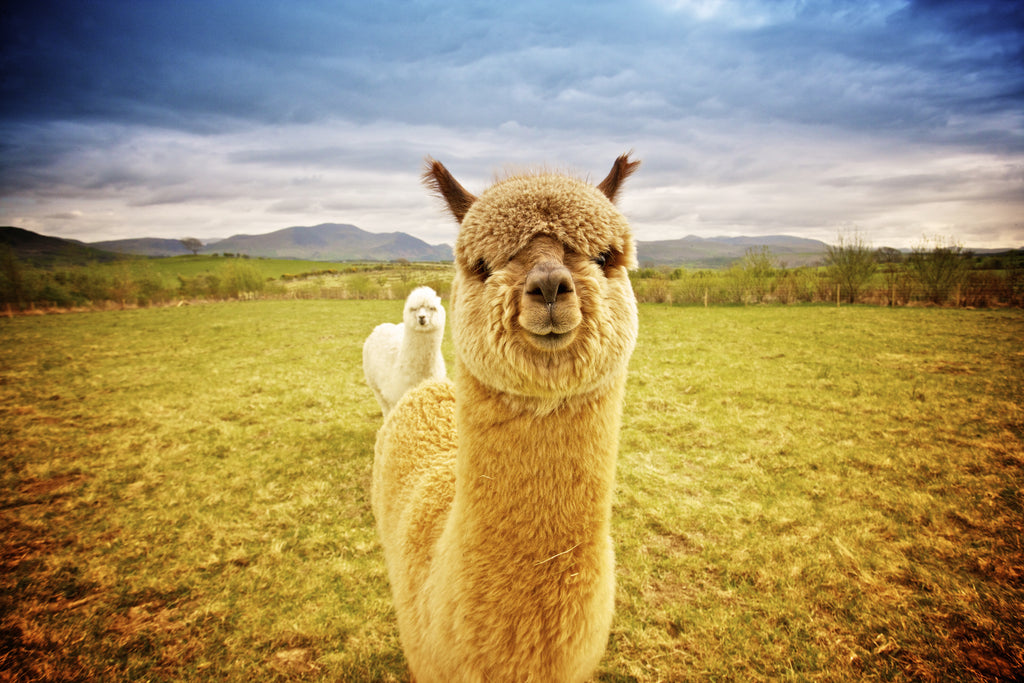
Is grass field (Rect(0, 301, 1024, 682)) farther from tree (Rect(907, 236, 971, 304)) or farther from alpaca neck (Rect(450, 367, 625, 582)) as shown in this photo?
tree (Rect(907, 236, 971, 304))

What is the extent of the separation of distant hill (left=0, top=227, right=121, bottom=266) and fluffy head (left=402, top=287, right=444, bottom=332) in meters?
94.3

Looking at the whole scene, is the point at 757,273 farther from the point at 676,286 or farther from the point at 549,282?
the point at 549,282

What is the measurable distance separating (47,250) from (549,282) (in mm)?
128156

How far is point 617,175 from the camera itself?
6.71 ft

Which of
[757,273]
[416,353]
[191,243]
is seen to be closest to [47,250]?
[191,243]

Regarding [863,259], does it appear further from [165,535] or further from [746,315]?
[165,535]

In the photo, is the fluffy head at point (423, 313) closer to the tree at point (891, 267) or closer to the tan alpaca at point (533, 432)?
the tan alpaca at point (533, 432)

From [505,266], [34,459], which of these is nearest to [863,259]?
[505,266]

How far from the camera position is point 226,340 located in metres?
16.7

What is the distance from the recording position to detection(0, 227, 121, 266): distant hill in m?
70.2

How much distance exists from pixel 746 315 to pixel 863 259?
1028 cm

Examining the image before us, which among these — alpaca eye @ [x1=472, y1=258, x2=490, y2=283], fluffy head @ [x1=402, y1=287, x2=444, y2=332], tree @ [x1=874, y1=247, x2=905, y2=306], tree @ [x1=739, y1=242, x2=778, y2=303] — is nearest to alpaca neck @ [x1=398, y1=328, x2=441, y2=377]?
fluffy head @ [x1=402, y1=287, x2=444, y2=332]

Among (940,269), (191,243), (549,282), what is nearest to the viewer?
(549,282)

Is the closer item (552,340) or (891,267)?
(552,340)
